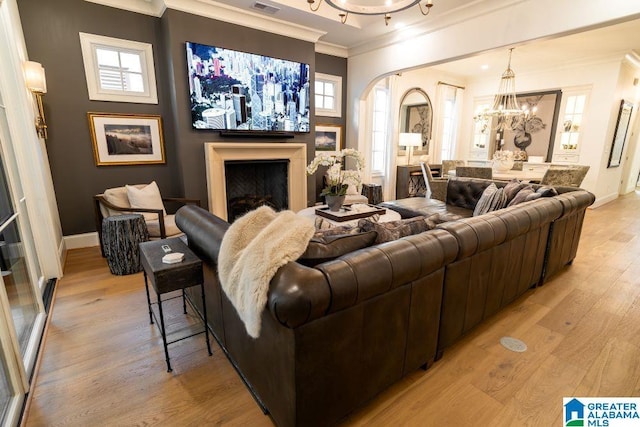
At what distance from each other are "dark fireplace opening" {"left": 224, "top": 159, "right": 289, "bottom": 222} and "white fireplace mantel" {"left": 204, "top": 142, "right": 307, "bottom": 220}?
10 cm

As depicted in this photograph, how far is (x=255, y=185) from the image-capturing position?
495cm

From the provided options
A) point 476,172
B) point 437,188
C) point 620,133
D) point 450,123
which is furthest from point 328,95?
point 620,133

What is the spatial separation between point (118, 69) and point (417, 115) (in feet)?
18.5

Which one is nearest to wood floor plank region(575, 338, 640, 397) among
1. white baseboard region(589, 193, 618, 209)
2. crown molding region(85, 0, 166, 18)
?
crown molding region(85, 0, 166, 18)

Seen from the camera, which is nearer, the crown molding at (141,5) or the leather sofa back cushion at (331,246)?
the leather sofa back cushion at (331,246)

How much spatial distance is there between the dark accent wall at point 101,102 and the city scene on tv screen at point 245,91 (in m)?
0.12

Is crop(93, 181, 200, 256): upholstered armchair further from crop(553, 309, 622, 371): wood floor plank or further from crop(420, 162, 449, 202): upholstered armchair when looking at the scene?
crop(420, 162, 449, 202): upholstered armchair

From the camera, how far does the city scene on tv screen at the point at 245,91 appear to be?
380 centimetres

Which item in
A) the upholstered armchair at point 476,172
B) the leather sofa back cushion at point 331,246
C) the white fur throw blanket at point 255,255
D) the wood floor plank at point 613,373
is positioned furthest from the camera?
the upholstered armchair at point 476,172

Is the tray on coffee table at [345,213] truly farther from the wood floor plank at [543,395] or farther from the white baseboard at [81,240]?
the white baseboard at [81,240]

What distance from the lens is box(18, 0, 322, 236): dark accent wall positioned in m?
3.34

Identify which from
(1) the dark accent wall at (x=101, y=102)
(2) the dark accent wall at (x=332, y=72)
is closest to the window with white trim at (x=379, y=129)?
(2) the dark accent wall at (x=332, y=72)

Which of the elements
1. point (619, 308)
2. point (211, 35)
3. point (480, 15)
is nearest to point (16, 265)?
point (211, 35)

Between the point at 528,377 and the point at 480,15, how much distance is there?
12.6 feet
